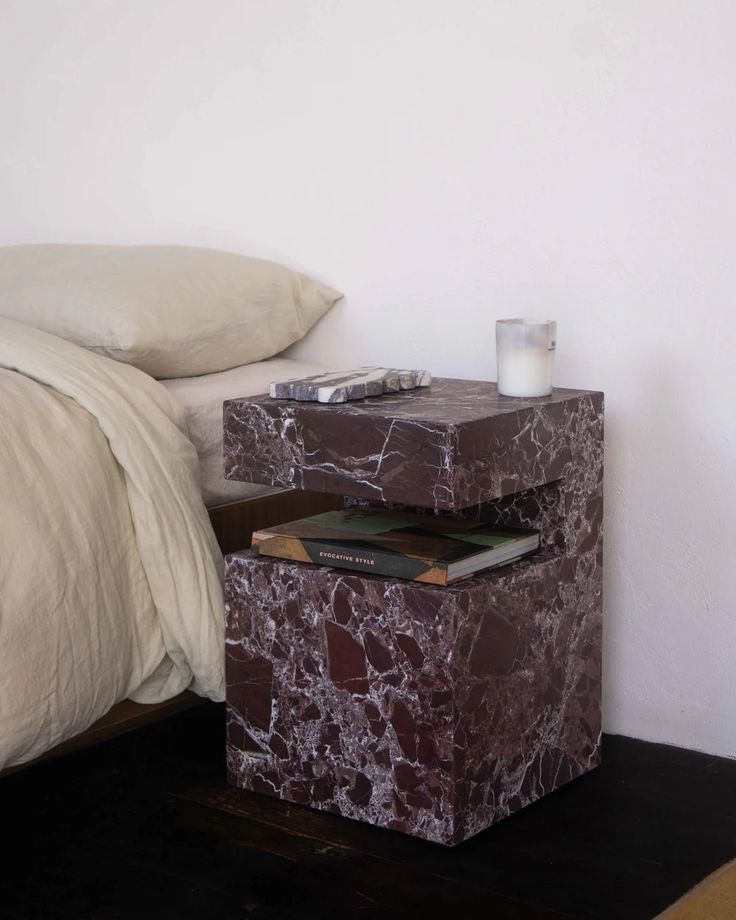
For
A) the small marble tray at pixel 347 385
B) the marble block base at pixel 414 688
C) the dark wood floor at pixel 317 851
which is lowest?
the dark wood floor at pixel 317 851

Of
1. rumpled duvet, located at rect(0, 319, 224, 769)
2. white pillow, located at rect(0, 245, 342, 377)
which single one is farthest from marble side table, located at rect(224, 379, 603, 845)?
white pillow, located at rect(0, 245, 342, 377)

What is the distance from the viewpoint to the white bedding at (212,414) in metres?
2.06

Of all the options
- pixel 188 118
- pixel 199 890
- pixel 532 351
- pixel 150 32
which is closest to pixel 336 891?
pixel 199 890

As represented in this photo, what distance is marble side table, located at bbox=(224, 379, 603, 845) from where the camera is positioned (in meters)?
1.60

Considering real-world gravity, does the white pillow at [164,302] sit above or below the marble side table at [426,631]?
above

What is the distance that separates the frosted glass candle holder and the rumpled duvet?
0.53 m

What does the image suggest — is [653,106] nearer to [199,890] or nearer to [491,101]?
[491,101]

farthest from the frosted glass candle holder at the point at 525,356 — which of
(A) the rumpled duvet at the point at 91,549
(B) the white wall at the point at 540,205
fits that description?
(A) the rumpled duvet at the point at 91,549

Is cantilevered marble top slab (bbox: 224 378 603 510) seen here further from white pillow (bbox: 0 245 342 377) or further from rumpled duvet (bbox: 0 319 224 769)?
white pillow (bbox: 0 245 342 377)

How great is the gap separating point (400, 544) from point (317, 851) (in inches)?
16.8

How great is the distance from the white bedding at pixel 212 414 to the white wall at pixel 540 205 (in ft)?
0.80

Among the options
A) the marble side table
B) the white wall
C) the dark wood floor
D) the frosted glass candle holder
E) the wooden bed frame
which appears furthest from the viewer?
the wooden bed frame

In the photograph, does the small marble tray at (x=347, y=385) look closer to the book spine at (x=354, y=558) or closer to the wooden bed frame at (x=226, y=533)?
the book spine at (x=354, y=558)

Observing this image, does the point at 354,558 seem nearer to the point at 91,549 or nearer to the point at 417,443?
the point at 417,443
